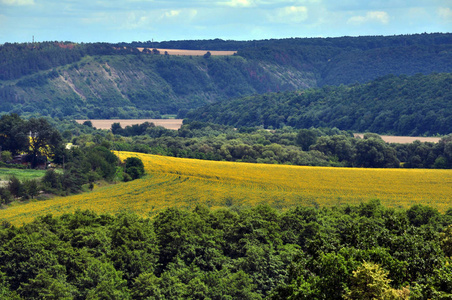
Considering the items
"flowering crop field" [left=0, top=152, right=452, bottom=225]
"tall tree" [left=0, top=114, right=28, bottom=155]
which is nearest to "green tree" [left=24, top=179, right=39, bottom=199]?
"flowering crop field" [left=0, top=152, right=452, bottom=225]

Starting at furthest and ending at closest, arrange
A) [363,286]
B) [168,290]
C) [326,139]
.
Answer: [326,139]
[168,290]
[363,286]

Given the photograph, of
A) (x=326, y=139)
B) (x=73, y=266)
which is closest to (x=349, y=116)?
(x=326, y=139)

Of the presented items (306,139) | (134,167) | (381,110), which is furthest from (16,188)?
(381,110)

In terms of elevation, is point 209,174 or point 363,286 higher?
point 363,286

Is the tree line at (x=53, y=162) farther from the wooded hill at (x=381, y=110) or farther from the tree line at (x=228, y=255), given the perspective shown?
the wooded hill at (x=381, y=110)

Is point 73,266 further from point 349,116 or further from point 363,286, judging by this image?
point 349,116

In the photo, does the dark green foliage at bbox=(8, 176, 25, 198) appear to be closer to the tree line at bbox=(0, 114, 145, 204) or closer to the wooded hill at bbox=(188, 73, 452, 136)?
the tree line at bbox=(0, 114, 145, 204)
